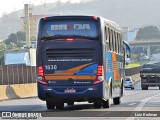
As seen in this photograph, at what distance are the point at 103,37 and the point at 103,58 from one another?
776mm

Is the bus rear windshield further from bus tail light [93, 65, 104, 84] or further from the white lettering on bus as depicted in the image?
bus tail light [93, 65, 104, 84]

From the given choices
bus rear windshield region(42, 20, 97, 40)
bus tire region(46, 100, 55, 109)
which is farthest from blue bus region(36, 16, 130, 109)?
bus tire region(46, 100, 55, 109)

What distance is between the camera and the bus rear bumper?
2272 cm

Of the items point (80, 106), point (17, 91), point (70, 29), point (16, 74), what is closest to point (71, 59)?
point (70, 29)

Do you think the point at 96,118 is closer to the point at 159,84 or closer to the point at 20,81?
the point at 20,81

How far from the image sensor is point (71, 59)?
22781mm

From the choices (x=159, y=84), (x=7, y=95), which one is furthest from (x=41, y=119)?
(x=159, y=84)

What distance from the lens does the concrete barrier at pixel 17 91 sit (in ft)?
120

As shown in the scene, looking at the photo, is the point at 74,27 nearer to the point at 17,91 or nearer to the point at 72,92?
the point at 72,92

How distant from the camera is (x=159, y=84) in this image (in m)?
66.5

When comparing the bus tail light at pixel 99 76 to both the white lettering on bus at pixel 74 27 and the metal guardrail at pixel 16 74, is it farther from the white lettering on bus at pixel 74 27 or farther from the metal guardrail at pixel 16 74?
the metal guardrail at pixel 16 74

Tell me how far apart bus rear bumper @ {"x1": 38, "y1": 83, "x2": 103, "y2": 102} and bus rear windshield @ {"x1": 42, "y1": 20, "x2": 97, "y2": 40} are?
180cm

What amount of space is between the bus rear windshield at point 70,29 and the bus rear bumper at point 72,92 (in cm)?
180

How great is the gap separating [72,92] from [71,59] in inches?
46.0
